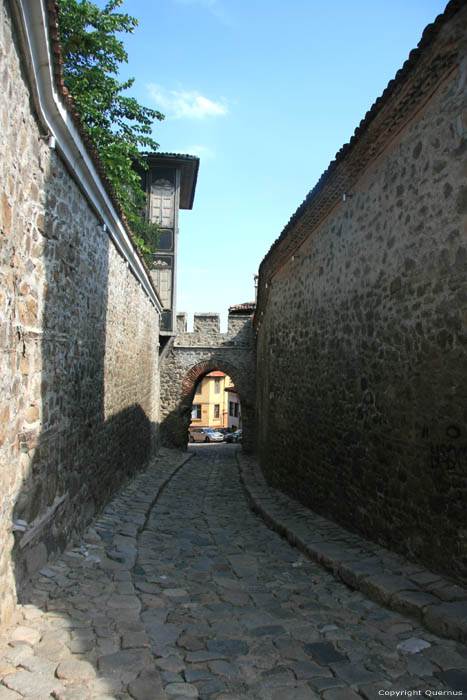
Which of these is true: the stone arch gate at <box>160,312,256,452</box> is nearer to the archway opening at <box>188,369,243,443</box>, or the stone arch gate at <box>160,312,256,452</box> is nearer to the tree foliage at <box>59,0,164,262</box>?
the tree foliage at <box>59,0,164,262</box>

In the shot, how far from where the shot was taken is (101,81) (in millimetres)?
10258

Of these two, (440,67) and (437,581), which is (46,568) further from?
(440,67)

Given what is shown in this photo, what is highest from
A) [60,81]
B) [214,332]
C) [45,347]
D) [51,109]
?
[60,81]

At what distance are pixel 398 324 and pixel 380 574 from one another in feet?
6.84

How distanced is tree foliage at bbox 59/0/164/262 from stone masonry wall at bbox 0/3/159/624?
4.64m

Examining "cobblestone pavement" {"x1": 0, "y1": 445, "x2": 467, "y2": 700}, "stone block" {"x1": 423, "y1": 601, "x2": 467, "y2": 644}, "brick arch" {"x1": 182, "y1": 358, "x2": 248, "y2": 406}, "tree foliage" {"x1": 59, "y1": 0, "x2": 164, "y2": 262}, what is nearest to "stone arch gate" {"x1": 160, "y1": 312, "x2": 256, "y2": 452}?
"brick arch" {"x1": 182, "y1": 358, "x2": 248, "y2": 406}

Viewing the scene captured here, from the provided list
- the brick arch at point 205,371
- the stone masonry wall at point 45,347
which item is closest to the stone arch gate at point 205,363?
the brick arch at point 205,371

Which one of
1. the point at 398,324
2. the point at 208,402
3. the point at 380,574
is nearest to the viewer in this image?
the point at 380,574

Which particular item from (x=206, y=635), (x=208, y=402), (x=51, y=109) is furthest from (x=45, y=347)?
(x=208, y=402)

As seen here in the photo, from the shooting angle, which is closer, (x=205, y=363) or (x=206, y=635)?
(x=206, y=635)

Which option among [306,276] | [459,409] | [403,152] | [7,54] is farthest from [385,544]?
[7,54]

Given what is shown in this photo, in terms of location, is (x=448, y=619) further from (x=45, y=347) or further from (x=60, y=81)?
(x=60, y=81)

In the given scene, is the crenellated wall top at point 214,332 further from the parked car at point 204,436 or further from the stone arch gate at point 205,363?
the parked car at point 204,436

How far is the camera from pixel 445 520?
12.6ft
